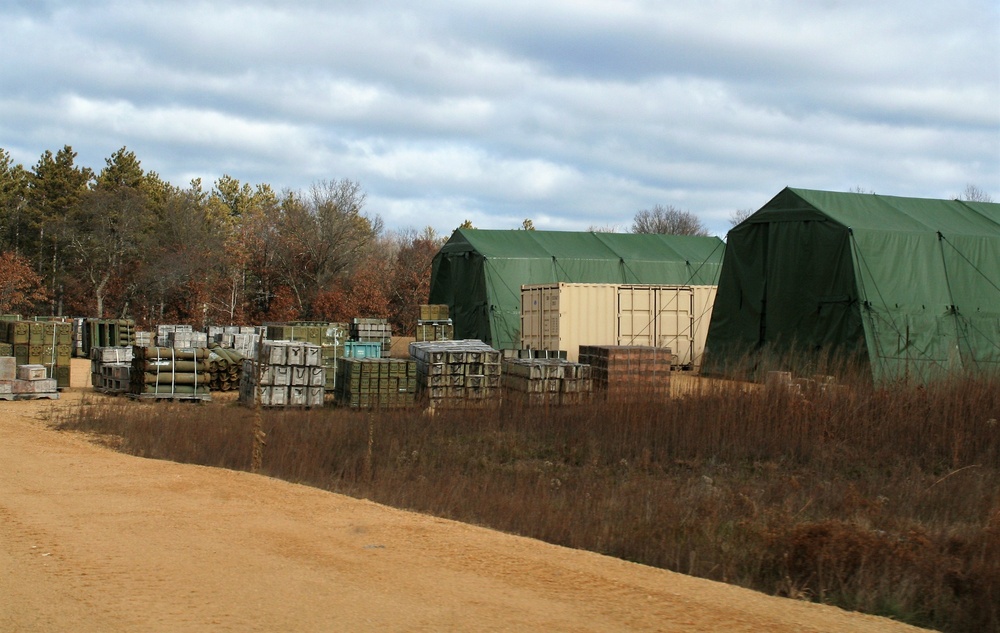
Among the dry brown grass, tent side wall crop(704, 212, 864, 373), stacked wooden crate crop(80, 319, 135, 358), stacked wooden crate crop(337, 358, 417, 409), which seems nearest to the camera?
the dry brown grass

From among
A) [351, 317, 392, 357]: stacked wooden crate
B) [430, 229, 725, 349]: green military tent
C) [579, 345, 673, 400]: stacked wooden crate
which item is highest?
[430, 229, 725, 349]: green military tent

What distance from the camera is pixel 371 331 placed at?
127ft

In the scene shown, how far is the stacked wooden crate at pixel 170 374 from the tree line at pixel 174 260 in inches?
1146

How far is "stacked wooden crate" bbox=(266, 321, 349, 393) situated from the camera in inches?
949

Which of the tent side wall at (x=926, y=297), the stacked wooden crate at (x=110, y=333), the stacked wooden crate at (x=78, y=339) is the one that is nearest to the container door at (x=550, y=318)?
the tent side wall at (x=926, y=297)

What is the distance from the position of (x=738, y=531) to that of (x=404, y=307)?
49.6 metres

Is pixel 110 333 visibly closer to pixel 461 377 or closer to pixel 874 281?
pixel 461 377

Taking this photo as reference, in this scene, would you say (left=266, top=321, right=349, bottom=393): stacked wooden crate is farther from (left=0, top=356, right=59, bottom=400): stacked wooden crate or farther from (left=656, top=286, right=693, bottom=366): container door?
(left=656, top=286, right=693, bottom=366): container door

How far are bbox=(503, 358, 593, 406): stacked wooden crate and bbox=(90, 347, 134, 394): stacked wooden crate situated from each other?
10159 millimetres

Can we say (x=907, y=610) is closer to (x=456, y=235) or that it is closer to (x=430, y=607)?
(x=430, y=607)

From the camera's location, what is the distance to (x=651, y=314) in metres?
32.5

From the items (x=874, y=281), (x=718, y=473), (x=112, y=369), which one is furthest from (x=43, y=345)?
(x=874, y=281)

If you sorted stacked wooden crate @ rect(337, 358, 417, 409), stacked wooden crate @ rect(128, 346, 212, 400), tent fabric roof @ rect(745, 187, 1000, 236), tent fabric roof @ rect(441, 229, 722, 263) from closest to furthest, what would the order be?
stacked wooden crate @ rect(337, 358, 417, 409) → stacked wooden crate @ rect(128, 346, 212, 400) → tent fabric roof @ rect(745, 187, 1000, 236) → tent fabric roof @ rect(441, 229, 722, 263)

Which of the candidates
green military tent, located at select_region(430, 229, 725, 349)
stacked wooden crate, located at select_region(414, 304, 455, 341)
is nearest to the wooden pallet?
stacked wooden crate, located at select_region(414, 304, 455, 341)
